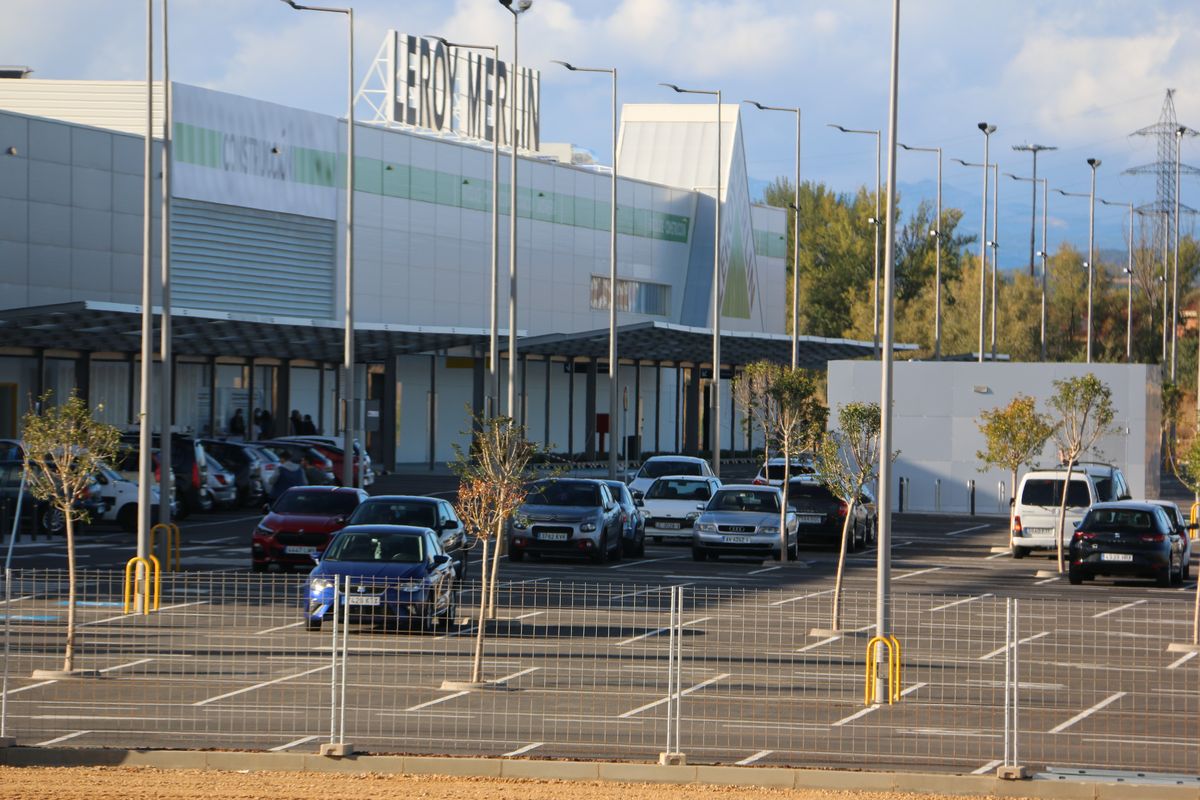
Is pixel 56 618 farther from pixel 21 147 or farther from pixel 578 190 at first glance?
pixel 578 190

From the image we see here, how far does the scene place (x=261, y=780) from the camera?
13.8m

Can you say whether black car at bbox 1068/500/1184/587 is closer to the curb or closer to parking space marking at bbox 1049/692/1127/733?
parking space marking at bbox 1049/692/1127/733

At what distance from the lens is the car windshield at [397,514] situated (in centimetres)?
2923

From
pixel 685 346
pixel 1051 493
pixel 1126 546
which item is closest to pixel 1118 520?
pixel 1126 546

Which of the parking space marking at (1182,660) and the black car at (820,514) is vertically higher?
the black car at (820,514)

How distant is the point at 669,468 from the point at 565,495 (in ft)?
35.0

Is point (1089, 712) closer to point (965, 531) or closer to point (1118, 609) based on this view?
point (1118, 609)

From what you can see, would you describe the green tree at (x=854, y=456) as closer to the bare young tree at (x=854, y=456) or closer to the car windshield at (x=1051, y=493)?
the bare young tree at (x=854, y=456)

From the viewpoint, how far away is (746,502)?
35594mm

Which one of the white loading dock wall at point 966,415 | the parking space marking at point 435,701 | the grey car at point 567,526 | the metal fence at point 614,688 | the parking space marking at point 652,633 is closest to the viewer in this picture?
the metal fence at point 614,688

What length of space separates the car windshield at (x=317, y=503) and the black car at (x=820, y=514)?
33.7 feet

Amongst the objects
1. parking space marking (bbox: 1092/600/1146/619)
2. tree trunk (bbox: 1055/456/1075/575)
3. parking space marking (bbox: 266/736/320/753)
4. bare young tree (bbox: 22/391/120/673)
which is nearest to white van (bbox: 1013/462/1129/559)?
tree trunk (bbox: 1055/456/1075/575)

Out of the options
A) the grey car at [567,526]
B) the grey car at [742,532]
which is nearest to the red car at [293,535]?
the grey car at [567,526]

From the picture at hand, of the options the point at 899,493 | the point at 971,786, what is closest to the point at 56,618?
the point at 971,786
